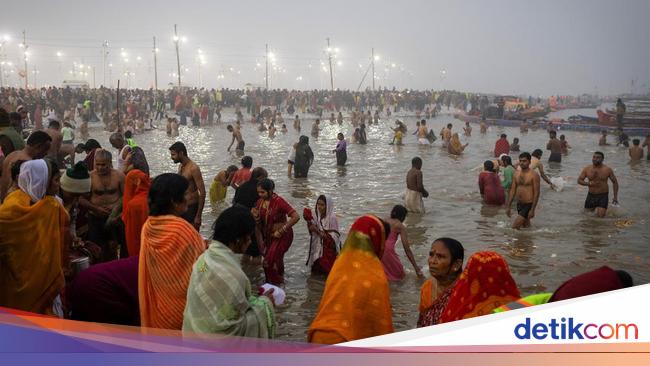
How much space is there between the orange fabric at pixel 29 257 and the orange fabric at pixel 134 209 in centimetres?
140

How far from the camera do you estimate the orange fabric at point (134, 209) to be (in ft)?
16.3

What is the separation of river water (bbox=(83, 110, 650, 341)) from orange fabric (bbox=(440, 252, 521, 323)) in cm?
226

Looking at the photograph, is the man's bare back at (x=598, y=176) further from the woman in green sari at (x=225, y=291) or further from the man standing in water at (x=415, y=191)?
the woman in green sari at (x=225, y=291)

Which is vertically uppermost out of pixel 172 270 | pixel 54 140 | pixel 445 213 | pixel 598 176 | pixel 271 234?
pixel 54 140

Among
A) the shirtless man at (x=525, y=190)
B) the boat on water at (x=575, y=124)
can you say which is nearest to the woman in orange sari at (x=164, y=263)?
the shirtless man at (x=525, y=190)

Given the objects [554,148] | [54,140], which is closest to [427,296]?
[54,140]

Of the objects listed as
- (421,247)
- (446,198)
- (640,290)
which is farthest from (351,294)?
(446,198)

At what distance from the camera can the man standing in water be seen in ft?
31.2

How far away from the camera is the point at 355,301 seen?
3051 mm

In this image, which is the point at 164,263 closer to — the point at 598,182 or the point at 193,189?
the point at 193,189

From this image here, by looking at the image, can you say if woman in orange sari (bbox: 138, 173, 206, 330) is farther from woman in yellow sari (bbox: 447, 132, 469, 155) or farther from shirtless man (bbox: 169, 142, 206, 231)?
woman in yellow sari (bbox: 447, 132, 469, 155)

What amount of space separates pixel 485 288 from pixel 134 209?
10.4 feet

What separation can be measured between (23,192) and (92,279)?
0.71 metres

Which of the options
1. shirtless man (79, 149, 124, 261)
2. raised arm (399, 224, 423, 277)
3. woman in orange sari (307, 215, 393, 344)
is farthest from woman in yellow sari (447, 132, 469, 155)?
woman in orange sari (307, 215, 393, 344)
